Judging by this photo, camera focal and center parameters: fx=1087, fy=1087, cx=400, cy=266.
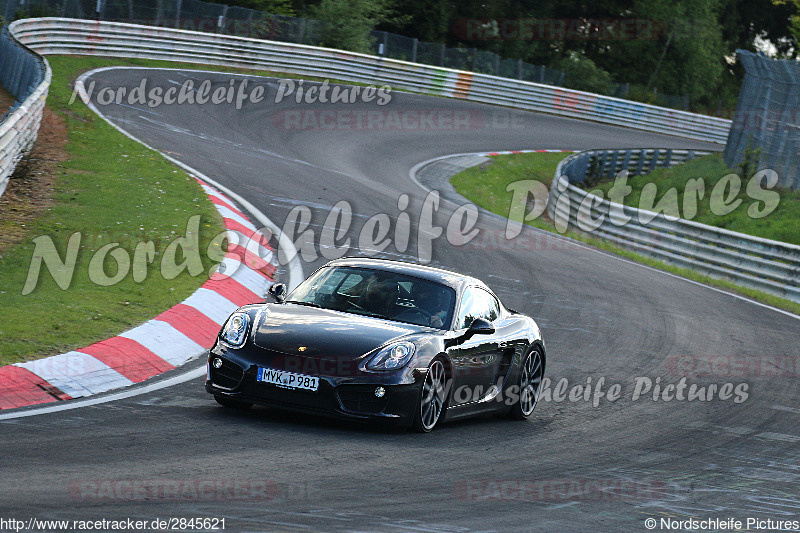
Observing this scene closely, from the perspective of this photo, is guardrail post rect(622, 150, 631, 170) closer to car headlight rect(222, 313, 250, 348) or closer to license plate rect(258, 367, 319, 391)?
car headlight rect(222, 313, 250, 348)

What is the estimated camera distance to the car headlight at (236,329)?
7805 mm

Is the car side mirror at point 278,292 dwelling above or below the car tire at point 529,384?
above

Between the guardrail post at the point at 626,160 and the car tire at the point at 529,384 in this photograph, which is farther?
the guardrail post at the point at 626,160

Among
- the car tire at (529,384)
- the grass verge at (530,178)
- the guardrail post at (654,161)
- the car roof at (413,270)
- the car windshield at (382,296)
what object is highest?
the car roof at (413,270)

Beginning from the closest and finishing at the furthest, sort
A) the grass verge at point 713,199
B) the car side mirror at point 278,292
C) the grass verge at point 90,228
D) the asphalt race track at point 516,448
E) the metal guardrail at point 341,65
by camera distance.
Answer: the asphalt race track at point 516,448 → the car side mirror at point 278,292 → the grass verge at point 90,228 → the grass verge at point 713,199 → the metal guardrail at point 341,65

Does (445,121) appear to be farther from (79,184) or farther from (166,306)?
(166,306)

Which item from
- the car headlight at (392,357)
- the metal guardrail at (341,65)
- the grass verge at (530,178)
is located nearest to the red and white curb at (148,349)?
the car headlight at (392,357)

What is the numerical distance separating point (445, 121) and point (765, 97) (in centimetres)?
1157

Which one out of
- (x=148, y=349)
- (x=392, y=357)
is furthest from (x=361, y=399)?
(x=148, y=349)

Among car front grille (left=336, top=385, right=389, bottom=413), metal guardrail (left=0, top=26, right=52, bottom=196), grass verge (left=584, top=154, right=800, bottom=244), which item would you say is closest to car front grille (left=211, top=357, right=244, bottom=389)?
car front grille (left=336, top=385, right=389, bottom=413)

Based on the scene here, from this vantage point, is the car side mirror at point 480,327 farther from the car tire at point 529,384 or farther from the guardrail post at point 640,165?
the guardrail post at point 640,165

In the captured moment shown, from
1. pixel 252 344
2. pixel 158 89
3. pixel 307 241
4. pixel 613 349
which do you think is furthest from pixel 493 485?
pixel 158 89

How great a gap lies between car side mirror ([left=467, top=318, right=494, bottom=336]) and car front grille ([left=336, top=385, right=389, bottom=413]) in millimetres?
1186

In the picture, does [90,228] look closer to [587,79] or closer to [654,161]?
[654,161]
